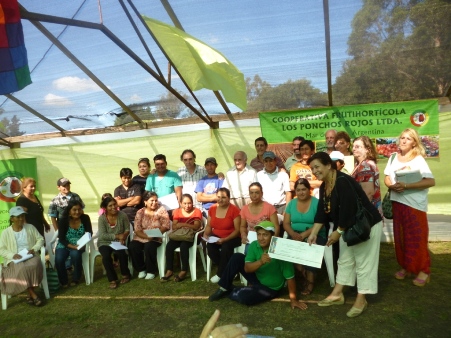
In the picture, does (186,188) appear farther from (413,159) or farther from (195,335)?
(413,159)

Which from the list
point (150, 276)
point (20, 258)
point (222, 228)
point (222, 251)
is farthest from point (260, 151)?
point (20, 258)

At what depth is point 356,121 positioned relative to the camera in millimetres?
5770

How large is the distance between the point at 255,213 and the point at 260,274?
83 centimetres

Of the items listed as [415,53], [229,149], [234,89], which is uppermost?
[415,53]

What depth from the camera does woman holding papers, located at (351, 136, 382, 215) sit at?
4035 mm

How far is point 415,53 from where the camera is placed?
4812 millimetres

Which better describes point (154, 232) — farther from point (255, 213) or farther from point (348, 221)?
point (348, 221)

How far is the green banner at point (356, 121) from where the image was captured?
18.3ft

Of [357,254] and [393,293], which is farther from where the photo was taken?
[393,293]

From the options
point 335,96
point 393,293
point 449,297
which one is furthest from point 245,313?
point 335,96

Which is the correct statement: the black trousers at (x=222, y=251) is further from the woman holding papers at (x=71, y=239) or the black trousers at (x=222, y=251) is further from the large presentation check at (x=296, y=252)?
the woman holding papers at (x=71, y=239)

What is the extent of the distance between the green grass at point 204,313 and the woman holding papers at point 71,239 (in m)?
0.31

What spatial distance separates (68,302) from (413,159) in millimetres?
3955

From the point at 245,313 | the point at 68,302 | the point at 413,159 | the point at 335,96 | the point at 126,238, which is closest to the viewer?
the point at 245,313
